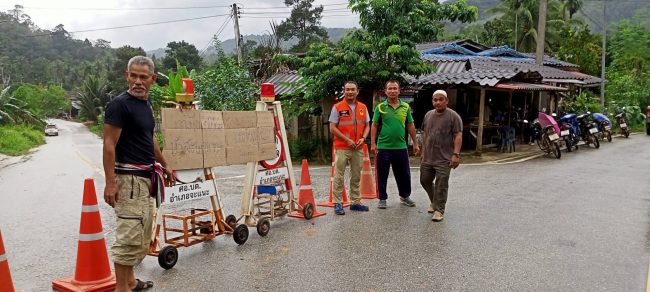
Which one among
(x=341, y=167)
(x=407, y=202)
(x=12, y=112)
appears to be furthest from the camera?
(x=12, y=112)

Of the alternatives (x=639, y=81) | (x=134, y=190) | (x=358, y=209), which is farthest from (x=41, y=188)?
(x=639, y=81)

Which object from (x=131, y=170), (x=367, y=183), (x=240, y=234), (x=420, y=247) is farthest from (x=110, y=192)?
(x=367, y=183)

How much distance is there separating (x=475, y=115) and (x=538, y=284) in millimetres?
12971

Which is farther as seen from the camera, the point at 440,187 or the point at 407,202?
the point at 407,202

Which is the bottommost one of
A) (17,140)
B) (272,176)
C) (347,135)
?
(17,140)

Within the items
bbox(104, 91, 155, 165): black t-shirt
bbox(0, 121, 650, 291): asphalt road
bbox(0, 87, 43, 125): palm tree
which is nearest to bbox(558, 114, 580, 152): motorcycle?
bbox(0, 121, 650, 291): asphalt road

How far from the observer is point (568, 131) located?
46.2ft

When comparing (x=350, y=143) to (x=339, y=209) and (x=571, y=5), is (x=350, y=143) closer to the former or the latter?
(x=339, y=209)

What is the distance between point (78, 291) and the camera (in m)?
3.96

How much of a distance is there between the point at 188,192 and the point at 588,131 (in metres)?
14.1

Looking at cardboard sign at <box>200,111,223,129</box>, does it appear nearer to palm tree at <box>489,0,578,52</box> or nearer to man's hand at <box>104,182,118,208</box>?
man's hand at <box>104,182,118,208</box>

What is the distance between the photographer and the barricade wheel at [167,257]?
178 inches

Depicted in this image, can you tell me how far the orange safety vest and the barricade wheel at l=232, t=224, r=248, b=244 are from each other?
6.44 ft

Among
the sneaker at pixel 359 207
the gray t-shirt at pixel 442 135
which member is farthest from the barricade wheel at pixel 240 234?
the gray t-shirt at pixel 442 135
